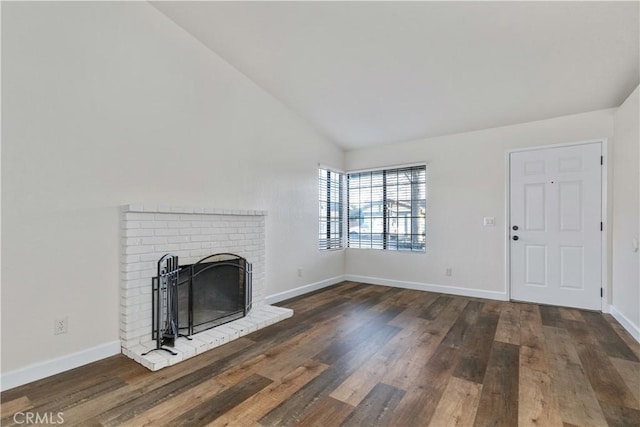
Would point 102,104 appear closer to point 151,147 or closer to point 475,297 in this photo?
point 151,147

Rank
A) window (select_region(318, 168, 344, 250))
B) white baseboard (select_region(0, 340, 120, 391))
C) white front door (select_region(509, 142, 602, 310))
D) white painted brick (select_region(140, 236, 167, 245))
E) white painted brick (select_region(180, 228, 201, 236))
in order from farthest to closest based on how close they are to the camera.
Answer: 1. window (select_region(318, 168, 344, 250))
2. white front door (select_region(509, 142, 602, 310))
3. white painted brick (select_region(180, 228, 201, 236))
4. white painted brick (select_region(140, 236, 167, 245))
5. white baseboard (select_region(0, 340, 120, 391))

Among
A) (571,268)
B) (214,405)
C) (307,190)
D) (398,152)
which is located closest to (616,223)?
(571,268)

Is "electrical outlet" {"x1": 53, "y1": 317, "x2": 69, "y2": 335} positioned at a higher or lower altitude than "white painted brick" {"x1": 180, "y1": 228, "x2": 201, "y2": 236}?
lower

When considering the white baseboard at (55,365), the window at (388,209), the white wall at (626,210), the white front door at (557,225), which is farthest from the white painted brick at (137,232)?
the white wall at (626,210)

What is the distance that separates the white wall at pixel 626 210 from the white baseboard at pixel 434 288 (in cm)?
120

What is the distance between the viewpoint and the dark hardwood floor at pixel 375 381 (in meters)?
1.75

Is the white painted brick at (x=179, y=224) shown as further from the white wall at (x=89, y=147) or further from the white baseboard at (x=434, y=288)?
the white baseboard at (x=434, y=288)

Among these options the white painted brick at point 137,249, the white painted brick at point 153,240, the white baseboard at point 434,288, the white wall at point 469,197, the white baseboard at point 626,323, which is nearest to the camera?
the white painted brick at point 137,249

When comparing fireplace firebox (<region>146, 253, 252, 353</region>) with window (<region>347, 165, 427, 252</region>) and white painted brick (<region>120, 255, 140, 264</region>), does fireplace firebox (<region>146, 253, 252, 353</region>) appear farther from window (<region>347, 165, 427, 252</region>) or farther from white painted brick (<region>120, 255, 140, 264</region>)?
window (<region>347, 165, 427, 252</region>)

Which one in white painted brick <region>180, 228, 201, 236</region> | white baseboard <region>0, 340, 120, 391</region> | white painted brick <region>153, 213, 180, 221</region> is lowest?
white baseboard <region>0, 340, 120, 391</region>

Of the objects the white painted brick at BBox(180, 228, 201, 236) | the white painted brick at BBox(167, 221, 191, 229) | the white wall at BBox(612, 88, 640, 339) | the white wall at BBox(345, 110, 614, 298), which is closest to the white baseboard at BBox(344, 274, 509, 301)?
the white wall at BBox(345, 110, 614, 298)

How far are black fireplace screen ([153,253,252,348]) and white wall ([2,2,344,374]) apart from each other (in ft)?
1.25

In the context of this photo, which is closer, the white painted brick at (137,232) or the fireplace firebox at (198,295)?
the white painted brick at (137,232)

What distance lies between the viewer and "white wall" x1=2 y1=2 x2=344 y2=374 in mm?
2076
